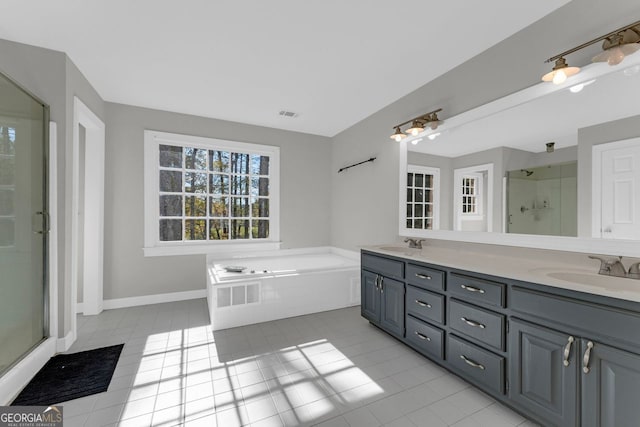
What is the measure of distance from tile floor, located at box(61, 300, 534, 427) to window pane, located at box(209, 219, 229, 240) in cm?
142

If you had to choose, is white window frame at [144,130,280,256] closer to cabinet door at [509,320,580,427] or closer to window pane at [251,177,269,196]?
window pane at [251,177,269,196]

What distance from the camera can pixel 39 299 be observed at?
85.7 inches

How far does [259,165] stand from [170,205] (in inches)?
55.5

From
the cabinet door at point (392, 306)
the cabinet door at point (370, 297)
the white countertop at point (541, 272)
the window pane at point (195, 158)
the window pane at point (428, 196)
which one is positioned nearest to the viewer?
the white countertop at point (541, 272)

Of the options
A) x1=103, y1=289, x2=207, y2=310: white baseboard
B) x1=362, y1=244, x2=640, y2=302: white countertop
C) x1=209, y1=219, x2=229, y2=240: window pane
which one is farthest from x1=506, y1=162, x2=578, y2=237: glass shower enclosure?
x1=103, y1=289, x2=207, y2=310: white baseboard

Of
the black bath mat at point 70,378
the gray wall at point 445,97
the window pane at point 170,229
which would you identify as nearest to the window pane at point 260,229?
the window pane at point 170,229

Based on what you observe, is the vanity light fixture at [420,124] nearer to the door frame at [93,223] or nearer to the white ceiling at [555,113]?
the white ceiling at [555,113]

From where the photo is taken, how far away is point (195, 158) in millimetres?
3873

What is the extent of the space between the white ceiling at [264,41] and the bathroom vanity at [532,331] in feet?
5.69

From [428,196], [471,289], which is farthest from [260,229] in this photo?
[471,289]

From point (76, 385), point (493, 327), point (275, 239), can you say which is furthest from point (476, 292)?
point (275, 239)

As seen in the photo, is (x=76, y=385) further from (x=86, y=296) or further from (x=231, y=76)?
(x=231, y=76)

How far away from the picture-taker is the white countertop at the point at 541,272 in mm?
1262

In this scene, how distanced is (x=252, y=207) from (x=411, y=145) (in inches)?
99.7
